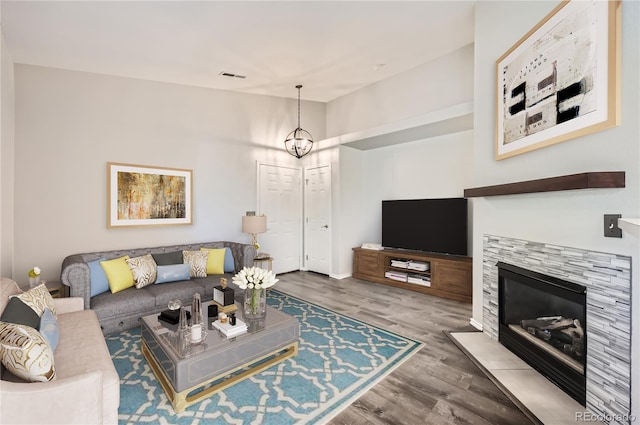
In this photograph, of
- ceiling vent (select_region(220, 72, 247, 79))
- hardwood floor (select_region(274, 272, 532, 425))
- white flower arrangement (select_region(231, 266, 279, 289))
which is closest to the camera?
hardwood floor (select_region(274, 272, 532, 425))

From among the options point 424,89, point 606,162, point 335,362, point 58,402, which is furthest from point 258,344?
point 424,89

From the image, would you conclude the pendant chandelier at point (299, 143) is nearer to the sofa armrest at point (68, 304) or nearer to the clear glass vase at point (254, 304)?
the clear glass vase at point (254, 304)

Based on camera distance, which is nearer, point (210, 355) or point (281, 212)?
point (210, 355)

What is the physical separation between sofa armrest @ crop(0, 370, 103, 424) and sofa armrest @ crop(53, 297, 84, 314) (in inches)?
61.4

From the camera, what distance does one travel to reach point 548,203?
216cm

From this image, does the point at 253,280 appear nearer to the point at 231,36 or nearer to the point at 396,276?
the point at 231,36

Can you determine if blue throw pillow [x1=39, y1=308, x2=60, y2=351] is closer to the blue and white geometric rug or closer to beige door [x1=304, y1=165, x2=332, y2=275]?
the blue and white geometric rug

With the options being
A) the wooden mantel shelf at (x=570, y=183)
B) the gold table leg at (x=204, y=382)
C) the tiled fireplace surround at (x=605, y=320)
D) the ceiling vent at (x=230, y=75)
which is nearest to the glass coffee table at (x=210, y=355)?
the gold table leg at (x=204, y=382)

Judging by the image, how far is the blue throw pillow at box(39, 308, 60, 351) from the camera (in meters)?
1.85

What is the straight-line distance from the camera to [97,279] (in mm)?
3178

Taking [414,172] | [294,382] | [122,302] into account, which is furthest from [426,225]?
[122,302]

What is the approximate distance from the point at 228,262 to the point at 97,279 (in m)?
1.53

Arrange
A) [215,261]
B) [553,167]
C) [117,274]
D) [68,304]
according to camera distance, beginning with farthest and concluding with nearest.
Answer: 1. [215,261]
2. [117,274]
3. [68,304]
4. [553,167]

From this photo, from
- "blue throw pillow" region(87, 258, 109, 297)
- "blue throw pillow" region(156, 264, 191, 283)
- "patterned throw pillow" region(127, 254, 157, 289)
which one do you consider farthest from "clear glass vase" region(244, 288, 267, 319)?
"blue throw pillow" region(87, 258, 109, 297)
